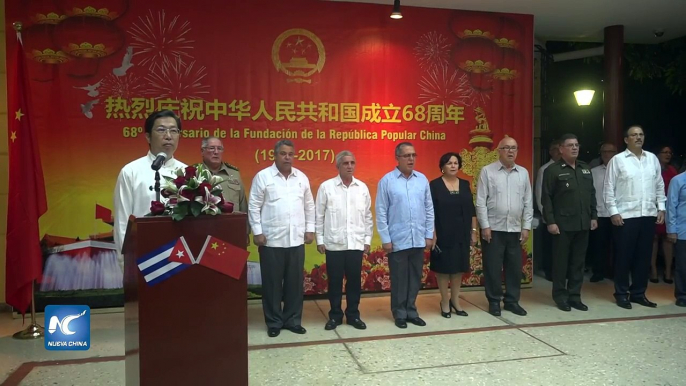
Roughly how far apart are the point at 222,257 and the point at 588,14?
548 cm

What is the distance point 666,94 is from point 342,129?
5.32 m

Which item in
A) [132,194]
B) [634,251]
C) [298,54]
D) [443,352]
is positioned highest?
[298,54]

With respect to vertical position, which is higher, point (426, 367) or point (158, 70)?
point (158, 70)

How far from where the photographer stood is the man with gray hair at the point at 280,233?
434 centimetres

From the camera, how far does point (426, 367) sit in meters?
3.59

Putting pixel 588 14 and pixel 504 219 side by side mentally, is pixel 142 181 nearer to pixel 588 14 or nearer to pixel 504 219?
pixel 504 219

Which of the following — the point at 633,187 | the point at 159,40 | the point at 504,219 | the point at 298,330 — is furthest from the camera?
the point at 633,187

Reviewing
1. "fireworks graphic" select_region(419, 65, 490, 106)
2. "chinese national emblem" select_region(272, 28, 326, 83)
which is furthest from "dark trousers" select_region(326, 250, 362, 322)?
"fireworks graphic" select_region(419, 65, 490, 106)

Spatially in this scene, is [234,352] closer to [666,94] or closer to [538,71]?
[538,71]

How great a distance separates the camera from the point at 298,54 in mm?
5340

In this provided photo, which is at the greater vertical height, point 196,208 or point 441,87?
point 441,87

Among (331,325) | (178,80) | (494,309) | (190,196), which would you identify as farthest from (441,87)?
(190,196)

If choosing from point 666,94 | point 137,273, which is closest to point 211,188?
point 137,273

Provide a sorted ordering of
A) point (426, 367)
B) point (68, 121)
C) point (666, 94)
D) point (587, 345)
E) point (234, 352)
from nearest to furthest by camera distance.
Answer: point (234, 352) → point (426, 367) → point (587, 345) → point (68, 121) → point (666, 94)
